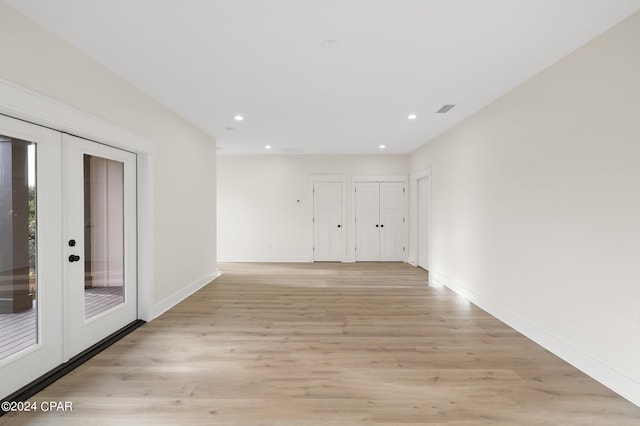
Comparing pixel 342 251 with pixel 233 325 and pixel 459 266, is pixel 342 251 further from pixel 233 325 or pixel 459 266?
pixel 233 325

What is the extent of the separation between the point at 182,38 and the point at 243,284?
156 inches

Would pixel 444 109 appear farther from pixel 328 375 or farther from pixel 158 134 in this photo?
pixel 158 134

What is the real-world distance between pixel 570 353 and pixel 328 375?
6.94 ft

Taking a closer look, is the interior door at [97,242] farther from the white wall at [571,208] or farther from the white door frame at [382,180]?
the white door frame at [382,180]

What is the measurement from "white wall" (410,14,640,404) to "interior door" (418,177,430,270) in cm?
228

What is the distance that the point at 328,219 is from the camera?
7441 millimetres

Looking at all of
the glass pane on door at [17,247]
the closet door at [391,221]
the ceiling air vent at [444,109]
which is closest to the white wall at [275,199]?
the closet door at [391,221]

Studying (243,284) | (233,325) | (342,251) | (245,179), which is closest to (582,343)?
(233,325)

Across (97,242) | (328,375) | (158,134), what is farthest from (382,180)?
(97,242)

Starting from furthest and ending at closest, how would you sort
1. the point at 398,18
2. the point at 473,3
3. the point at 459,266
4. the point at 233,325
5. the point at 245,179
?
the point at 245,179 → the point at 459,266 → the point at 233,325 → the point at 398,18 → the point at 473,3

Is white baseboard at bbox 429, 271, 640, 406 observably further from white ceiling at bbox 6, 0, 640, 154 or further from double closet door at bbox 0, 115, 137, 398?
double closet door at bbox 0, 115, 137, 398

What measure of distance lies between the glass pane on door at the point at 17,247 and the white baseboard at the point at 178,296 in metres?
1.47

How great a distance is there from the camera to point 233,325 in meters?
3.42

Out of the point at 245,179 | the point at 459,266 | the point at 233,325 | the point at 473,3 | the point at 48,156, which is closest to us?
the point at 473,3
